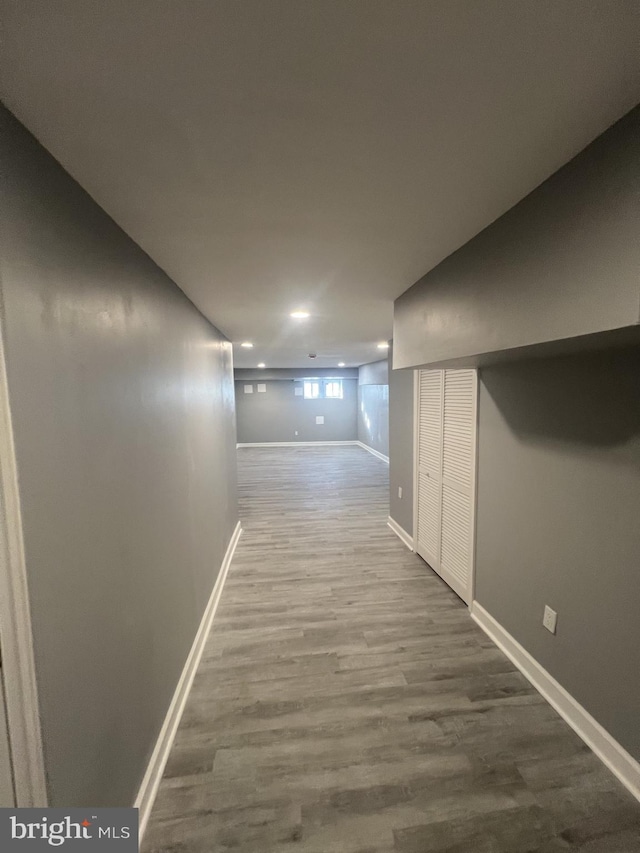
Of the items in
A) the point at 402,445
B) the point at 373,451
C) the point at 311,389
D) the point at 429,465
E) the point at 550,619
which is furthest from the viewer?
the point at 311,389

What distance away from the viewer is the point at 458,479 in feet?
8.73

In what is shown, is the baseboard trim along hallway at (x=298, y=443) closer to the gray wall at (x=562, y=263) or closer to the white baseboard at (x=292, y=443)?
the white baseboard at (x=292, y=443)

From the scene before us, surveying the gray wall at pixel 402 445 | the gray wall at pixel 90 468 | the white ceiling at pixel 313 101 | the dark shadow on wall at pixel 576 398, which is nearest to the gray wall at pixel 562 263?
the white ceiling at pixel 313 101

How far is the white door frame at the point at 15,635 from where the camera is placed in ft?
2.25

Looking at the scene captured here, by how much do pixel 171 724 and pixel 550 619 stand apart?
1.97m

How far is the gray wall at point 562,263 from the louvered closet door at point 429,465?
1.55 metres

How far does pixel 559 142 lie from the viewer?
2.75 ft

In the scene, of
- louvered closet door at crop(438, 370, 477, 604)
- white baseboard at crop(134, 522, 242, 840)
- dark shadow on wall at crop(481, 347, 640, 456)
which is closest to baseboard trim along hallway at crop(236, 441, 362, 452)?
louvered closet door at crop(438, 370, 477, 604)

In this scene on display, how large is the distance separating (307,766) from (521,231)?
2.27 metres

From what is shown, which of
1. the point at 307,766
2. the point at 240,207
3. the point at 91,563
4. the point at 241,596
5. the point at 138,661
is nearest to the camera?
the point at 91,563

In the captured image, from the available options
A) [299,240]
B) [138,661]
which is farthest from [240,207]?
[138,661]

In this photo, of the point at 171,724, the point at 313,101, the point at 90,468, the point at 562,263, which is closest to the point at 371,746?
the point at 171,724

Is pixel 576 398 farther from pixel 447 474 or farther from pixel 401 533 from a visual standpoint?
pixel 401 533

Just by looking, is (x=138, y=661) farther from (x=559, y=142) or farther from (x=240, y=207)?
(x=559, y=142)
